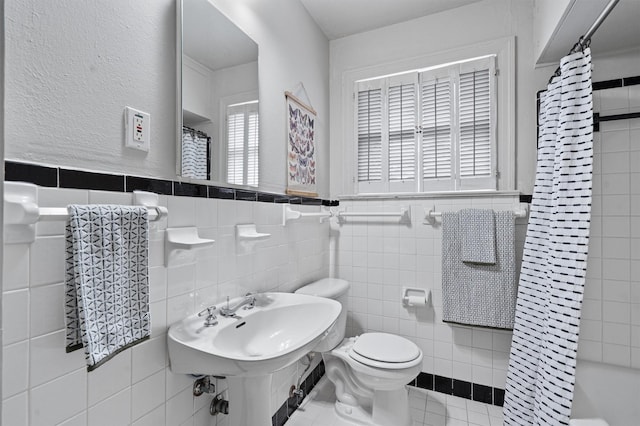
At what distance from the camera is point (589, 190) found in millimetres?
1326

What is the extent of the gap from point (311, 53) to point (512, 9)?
1285 mm

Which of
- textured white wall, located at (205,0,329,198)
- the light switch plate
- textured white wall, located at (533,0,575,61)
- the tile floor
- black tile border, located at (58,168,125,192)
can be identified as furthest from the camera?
the tile floor

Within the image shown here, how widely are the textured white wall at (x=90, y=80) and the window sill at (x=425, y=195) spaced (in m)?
1.43

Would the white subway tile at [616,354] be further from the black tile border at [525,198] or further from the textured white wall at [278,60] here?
the textured white wall at [278,60]

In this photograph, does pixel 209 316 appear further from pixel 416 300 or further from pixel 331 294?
Answer: pixel 416 300

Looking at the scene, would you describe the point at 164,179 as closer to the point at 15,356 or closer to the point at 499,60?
the point at 15,356

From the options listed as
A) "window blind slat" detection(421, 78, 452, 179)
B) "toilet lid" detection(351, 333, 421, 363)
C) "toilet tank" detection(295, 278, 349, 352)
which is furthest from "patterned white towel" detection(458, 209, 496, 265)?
"toilet tank" detection(295, 278, 349, 352)

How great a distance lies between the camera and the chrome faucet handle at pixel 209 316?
1.13 meters

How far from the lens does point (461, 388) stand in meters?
2.04

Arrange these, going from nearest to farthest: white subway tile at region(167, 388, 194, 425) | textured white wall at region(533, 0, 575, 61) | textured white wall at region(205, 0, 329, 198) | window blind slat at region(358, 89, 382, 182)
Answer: white subway tile at region(167, 388, 194, 425) < textured white wall at region(533, 0, 575, 61) < textured white wall at region(205, 0, 329, 198) < window blind slat at region(358, 89, 382, 182)

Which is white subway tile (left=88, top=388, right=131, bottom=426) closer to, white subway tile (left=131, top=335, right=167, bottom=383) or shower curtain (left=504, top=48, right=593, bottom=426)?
white subway tile (left=131, top=335, right=167, bottom=383)

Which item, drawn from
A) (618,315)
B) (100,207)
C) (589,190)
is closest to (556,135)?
(589,190)

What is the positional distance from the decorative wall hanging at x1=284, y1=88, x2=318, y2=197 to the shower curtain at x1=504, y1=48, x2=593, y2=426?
129cm

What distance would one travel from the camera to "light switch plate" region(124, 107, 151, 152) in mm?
938
